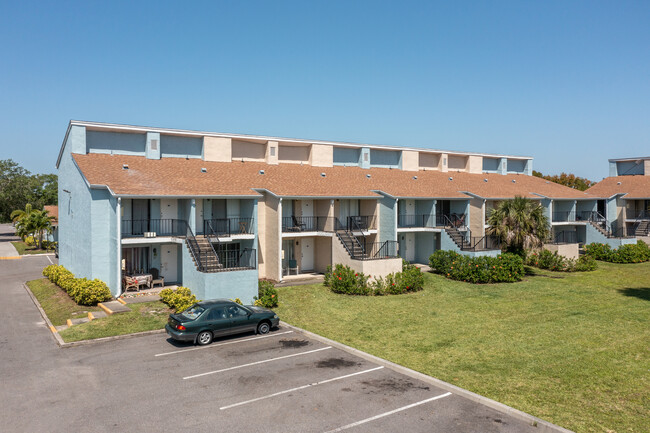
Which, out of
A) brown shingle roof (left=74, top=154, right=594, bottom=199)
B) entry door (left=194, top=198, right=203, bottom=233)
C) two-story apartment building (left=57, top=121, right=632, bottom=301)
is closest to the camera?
two-story apartment building (left=57, top=121, right=632, bottom=301)

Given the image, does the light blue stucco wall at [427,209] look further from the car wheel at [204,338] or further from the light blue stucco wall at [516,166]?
the car wheel at [204,338]

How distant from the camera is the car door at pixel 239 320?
16.6m

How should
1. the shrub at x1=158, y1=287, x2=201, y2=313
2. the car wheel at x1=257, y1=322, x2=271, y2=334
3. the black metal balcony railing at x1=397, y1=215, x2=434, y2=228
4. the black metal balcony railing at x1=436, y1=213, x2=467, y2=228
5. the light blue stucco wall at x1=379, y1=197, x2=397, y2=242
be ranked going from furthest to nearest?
the black metal balcony railing at x1=436, y1=213, x2=467, y2=228, the black metal balcony railing at x1=397, y1=215, x2=434, y2=228, the light blue stucco wall at x1=379, y1=197, x2=397, y2=242, the shrub at x1=158, y1=287, x2=201, y2=313, the car wheel at x1=257, y1=322, x2=271, y2=334

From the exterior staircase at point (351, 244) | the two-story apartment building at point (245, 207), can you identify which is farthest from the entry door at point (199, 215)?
the exterior staircase at point (351, 244)

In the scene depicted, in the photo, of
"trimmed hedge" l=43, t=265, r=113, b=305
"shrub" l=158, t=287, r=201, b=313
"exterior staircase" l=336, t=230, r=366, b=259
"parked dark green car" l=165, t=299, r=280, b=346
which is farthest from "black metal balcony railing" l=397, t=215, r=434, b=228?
"trimmed hedge" l=43, t=265, r=113, b=305

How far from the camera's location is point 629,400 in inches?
431

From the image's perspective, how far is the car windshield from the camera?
1609cm

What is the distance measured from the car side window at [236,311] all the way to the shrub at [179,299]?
3643 millimetres

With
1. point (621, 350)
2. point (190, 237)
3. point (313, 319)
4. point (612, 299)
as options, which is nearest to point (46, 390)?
point (313, 319)

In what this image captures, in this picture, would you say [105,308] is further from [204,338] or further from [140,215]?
[204,338]

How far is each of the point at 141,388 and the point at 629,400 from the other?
12337 mm

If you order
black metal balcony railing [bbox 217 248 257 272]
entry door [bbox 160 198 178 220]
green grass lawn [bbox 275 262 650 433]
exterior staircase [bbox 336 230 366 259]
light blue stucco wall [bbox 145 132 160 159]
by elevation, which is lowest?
green grass lawn [bbox 275 262 650 433]

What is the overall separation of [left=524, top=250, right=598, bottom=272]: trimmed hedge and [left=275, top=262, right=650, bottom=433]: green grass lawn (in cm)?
305

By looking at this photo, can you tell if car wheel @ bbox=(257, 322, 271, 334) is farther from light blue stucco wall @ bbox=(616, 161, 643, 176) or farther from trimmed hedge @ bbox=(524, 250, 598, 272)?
light blue stucco wall @ bbox=(616, 161, 643, 176)
